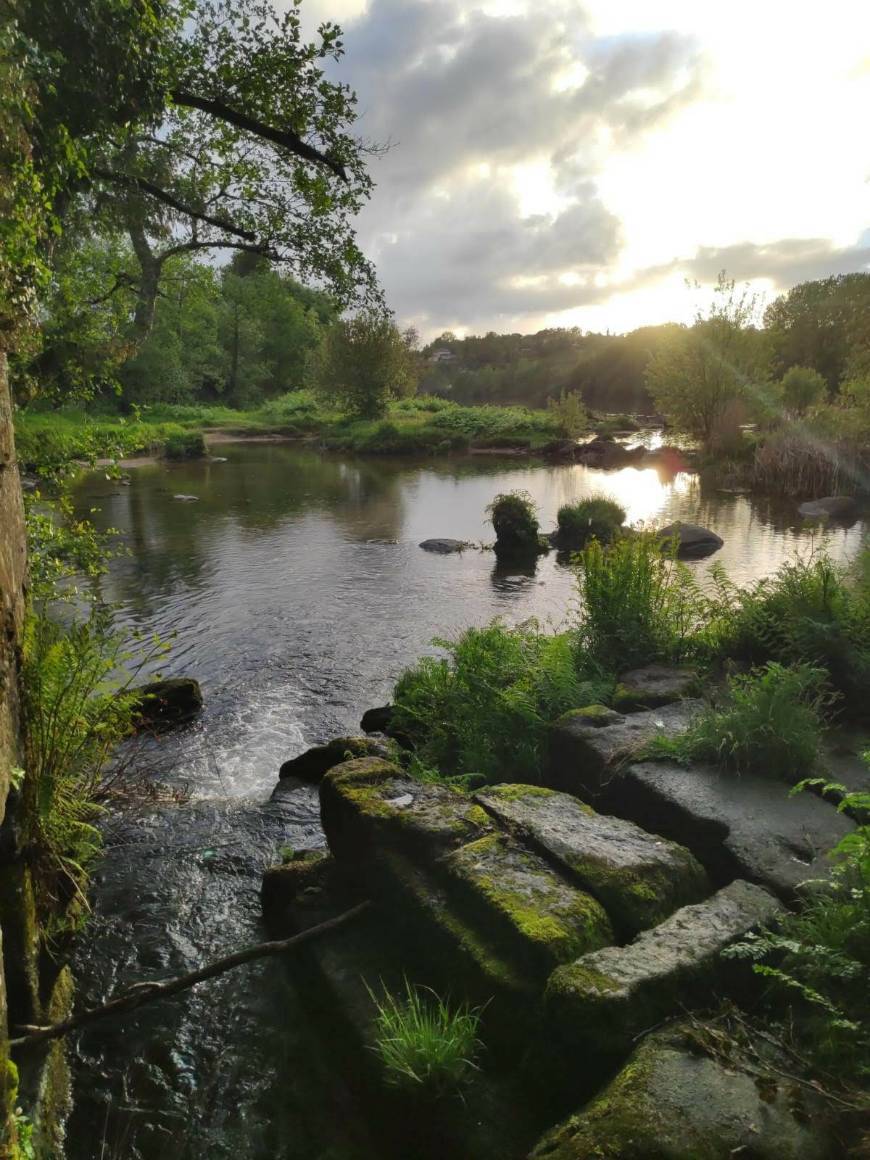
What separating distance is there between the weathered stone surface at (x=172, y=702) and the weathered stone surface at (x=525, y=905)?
5831mm

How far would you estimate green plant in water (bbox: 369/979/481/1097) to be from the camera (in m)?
3.23

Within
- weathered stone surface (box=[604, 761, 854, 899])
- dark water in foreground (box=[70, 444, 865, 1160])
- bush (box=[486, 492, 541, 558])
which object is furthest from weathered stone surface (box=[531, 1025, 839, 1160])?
bush (box=[486, 492, 541, 558])

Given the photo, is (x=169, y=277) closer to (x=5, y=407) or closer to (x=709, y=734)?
(x=5, y=407)

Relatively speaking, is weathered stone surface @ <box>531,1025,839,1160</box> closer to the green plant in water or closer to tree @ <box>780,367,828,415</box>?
the green plant in water

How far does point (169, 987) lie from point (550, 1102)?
2107 millimetres

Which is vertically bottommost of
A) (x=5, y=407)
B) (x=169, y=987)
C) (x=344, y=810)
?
(x=169, y=987)

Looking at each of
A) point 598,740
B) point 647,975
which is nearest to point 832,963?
point 647,975

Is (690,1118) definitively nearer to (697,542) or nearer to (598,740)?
(598,740)

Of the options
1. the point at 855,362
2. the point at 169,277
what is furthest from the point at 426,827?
the point at 855,362

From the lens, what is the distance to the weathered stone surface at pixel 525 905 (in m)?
3.55

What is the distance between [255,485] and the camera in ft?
106

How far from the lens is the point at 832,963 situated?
3195 mm

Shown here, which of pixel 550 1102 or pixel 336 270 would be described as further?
pixel 336 270

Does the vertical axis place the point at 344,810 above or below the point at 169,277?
below
